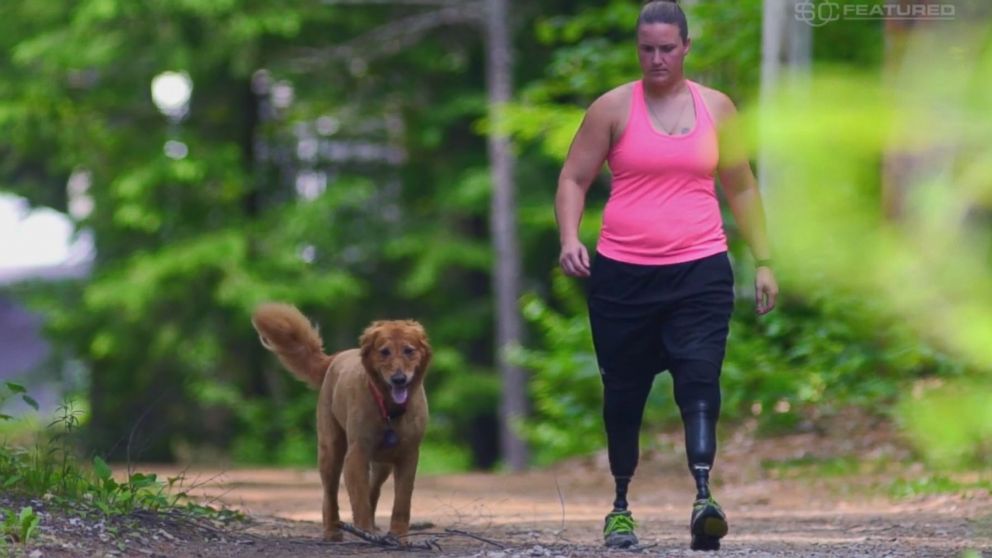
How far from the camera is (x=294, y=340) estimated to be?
7.70 m

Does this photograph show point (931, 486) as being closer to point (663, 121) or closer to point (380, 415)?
point (380, 415)

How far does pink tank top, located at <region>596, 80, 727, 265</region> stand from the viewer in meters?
6.01

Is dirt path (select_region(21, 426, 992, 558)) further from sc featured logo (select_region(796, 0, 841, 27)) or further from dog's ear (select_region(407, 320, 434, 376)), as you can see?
sc featured logo (select_region(796, 0, 841, 27))

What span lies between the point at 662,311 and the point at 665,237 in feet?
0.91

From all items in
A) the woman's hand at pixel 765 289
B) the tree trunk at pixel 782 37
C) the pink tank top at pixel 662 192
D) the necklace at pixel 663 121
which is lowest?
the woman's hand at pixel 765 289

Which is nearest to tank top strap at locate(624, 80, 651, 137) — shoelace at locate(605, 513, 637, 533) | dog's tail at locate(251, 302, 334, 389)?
shoelace at locate(605, 513, 637, 533)

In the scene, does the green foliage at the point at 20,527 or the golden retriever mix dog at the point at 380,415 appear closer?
the green foliage at the point at 20,527

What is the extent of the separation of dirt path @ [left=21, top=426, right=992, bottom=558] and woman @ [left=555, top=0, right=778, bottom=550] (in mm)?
519

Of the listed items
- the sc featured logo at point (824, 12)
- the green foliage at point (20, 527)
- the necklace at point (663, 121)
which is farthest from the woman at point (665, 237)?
the sc featured logo at point (824, 12)

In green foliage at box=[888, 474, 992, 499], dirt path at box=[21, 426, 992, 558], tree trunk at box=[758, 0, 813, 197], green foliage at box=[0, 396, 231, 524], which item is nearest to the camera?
dirt path at box=[21, 426, 992, 558]

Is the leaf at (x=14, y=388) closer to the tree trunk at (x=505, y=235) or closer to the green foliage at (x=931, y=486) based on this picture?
the green foliage at (x=931, y=486)

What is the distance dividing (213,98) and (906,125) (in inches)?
830

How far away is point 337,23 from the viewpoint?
23.4m

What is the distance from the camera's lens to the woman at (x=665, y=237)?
6.00 m
